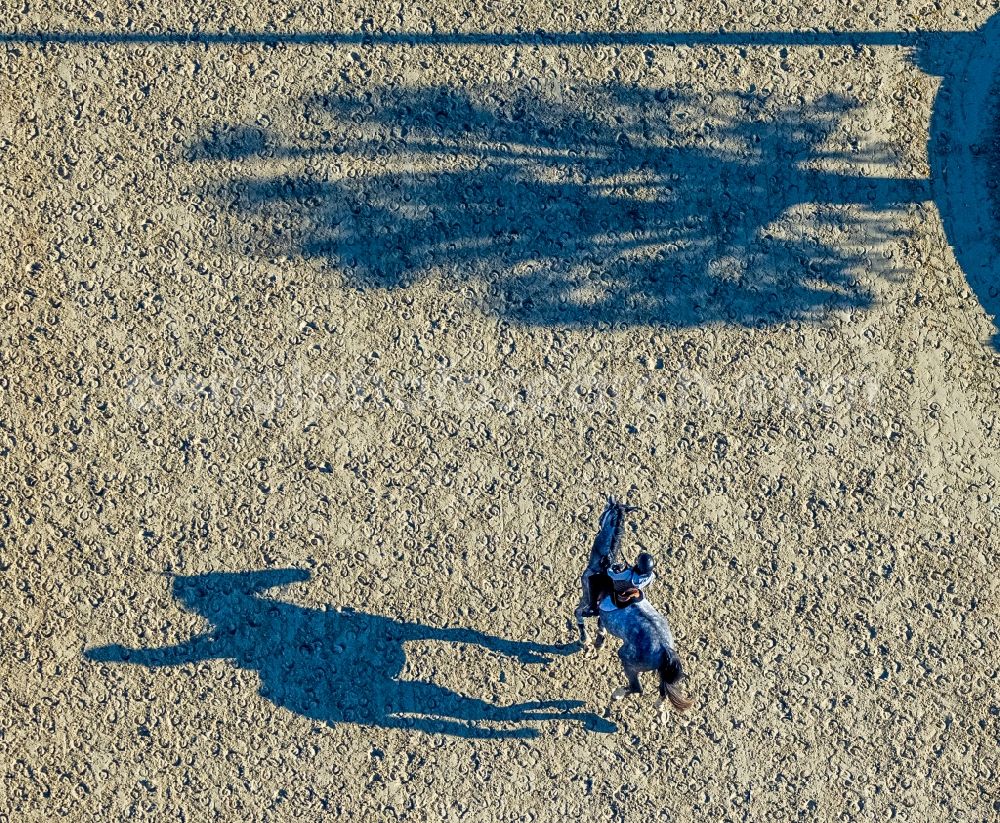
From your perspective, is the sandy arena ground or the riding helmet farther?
the sandy arena ground

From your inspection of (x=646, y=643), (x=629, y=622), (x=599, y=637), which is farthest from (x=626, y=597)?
(x=599, y=637)

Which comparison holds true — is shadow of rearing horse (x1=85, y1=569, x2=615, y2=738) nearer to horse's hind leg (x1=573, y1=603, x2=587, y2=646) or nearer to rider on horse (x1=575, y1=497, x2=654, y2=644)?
horse's hind leg (x1=573, y1=603, x2=587, y2=646)

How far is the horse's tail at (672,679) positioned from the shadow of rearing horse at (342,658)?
823 mm

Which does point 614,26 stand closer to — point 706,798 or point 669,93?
point 669,93

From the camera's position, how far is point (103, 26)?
6.65 meters

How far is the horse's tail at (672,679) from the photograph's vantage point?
18.9 feet

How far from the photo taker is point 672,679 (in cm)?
577

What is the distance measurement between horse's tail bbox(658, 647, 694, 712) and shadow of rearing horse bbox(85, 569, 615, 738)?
0.82 metres

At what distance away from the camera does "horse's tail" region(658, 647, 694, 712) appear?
5.75 metres

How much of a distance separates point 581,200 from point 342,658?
12.3 ft

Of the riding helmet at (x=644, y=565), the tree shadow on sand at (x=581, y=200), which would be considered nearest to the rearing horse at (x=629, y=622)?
the riding helmet at (x=644, y=565)

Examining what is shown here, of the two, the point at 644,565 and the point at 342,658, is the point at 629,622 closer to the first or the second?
the point at 644,565

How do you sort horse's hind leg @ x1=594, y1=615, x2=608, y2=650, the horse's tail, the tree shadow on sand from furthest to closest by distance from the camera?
the tree shadow on sand → horse's hind leg @ x1=594, y1=615, x2=608, y2=650 → the horse's tail

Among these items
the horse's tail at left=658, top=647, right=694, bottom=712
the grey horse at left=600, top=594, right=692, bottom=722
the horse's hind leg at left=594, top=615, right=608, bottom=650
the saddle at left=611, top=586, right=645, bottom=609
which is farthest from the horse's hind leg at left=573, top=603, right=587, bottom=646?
the horse's tail at left=658, top=647, right=694, bottom=712
